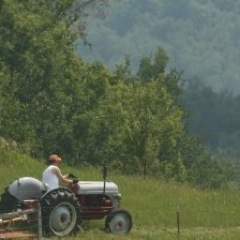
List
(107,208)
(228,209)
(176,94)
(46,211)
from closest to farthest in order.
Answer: (46,211)
(107,208)
(228,209)
(176,94)

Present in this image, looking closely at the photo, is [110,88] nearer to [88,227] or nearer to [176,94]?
[176,94]

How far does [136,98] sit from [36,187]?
3983 cm

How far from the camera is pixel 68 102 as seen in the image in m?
52.8

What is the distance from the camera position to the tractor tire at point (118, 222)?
60.0 ft

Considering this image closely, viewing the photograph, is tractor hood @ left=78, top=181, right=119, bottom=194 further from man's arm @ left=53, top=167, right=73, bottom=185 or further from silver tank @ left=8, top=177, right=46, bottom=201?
silver tank @ left=8, top=177, right=46, bottom=201

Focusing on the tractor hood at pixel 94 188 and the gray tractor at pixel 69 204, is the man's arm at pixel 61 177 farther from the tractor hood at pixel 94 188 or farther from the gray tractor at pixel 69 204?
the tractor hood at pixel 94 188

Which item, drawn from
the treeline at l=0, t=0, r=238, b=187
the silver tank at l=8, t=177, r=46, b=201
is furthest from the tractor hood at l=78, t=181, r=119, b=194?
the treeline at l=0, t=0, r=238, b=187

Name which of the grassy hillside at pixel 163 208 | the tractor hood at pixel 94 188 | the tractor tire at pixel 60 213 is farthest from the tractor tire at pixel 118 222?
the tractor tire at pixel 60 213

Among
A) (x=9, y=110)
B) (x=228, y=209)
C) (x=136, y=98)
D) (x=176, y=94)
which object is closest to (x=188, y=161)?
(x=176, y=94)

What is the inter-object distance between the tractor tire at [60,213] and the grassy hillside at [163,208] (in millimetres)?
397

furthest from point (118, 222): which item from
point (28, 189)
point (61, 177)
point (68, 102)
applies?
point (68, 102)

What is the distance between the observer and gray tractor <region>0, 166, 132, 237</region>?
1695cm

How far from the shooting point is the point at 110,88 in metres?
56.2

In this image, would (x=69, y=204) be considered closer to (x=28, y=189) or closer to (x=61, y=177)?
(x=61, y=177)
